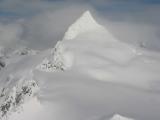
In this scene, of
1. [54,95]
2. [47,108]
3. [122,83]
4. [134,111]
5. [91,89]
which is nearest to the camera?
[134,111]

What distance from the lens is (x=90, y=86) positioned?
141 meters

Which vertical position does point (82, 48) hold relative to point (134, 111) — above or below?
above

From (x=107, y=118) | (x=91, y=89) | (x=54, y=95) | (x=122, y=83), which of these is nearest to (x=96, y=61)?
(x=122, y=83)

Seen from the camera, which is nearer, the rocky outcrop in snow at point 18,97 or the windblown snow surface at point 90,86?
the windblown snow surface at point 90,86

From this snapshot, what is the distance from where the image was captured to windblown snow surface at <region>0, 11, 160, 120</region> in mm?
115125

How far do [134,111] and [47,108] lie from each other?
23018mm

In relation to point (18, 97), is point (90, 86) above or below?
above

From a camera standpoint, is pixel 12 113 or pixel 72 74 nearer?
pixel 12 113

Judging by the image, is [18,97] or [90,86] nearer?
[90,86]

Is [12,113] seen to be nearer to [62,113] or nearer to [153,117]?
[62,113]

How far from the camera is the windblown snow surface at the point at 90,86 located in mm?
115125

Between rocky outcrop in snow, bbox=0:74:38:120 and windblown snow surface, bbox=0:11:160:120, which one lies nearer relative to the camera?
windblown snow surface, bbox=0:11:160:120

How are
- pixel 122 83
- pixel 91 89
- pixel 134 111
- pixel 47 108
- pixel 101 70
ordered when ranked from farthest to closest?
pixel 101 70, pixel 122 83, pixel 91 89, pixel 47 108, pixel 134 111

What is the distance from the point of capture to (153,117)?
342 ft
